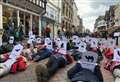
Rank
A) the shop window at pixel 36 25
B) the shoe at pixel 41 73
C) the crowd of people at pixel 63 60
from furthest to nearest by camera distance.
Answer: the shop window at pixel 36 25 < the shoe at pixel 41 73 < the crowd of people at pixel 63 60

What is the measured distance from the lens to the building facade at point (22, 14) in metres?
21.0

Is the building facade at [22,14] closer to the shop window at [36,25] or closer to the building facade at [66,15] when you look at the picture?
the shop window at [36,25]

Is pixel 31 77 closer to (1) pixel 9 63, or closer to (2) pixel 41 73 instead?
(1) pixel 9 63

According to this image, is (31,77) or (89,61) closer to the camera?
(89,61)

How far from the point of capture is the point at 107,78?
32.8ft

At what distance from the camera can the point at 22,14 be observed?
2570 centimetres

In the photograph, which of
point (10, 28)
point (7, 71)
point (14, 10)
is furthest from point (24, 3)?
point (7, 71)

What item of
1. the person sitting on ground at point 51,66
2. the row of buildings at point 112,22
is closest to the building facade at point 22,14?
the person sitting on ground at point 51,66

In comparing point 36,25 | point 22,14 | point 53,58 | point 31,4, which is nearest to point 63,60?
point 53,58

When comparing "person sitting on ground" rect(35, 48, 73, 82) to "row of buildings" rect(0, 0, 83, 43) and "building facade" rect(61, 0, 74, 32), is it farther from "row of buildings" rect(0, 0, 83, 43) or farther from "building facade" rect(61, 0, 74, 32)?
"building facade" rect(61, 0, 74, 32)

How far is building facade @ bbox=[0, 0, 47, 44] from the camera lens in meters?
21.0

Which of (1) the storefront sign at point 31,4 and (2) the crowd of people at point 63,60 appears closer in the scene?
(2) the crowd of people at point 63,60

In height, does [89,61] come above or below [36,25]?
below

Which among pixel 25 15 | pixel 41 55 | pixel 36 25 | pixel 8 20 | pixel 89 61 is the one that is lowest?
pixel 41 55
